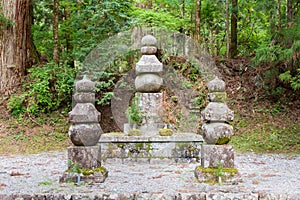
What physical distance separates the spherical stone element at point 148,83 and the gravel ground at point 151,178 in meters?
1.91

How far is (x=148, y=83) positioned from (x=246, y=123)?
14.5 ft

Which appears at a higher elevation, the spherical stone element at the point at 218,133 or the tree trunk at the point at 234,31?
the tree trunk at the point at 234,31

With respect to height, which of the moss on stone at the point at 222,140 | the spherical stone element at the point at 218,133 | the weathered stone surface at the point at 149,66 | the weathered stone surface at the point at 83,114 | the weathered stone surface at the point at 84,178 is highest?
the weathered stone surface at the point at 149,66

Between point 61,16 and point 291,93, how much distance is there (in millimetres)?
9524

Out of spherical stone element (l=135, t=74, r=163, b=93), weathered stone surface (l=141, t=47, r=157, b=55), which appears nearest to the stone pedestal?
spherical stone element (l=135, t=74, r=163, b=93)

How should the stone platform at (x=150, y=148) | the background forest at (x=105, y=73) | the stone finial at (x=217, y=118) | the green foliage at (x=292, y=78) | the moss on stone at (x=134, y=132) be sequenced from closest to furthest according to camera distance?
1. the stone finial at (x=217, y=118)
2. the stone platform at (x=150, y=148)
3. the moss on stone at (x=134, y=132)
4. the green foliage at (x=292, y=78)
5. the background forest at (x=105, y=73)

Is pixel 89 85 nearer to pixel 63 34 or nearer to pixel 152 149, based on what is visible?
pixel 152 149

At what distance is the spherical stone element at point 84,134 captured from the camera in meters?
5.83

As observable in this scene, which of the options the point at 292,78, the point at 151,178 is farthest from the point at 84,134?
the point at 292,78

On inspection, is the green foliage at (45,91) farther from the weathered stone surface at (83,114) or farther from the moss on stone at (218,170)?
the moss on stone at (218,170)

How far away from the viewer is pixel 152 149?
8172 millimetres

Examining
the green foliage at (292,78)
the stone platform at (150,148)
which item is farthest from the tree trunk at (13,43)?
the green foliage at (292,78)

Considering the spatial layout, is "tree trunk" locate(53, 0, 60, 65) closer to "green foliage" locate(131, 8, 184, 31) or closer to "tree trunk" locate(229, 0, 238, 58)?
"green foliage" locate(131, 8, 184, 31)

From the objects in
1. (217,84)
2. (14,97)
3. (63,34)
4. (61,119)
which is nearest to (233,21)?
(63,34)
